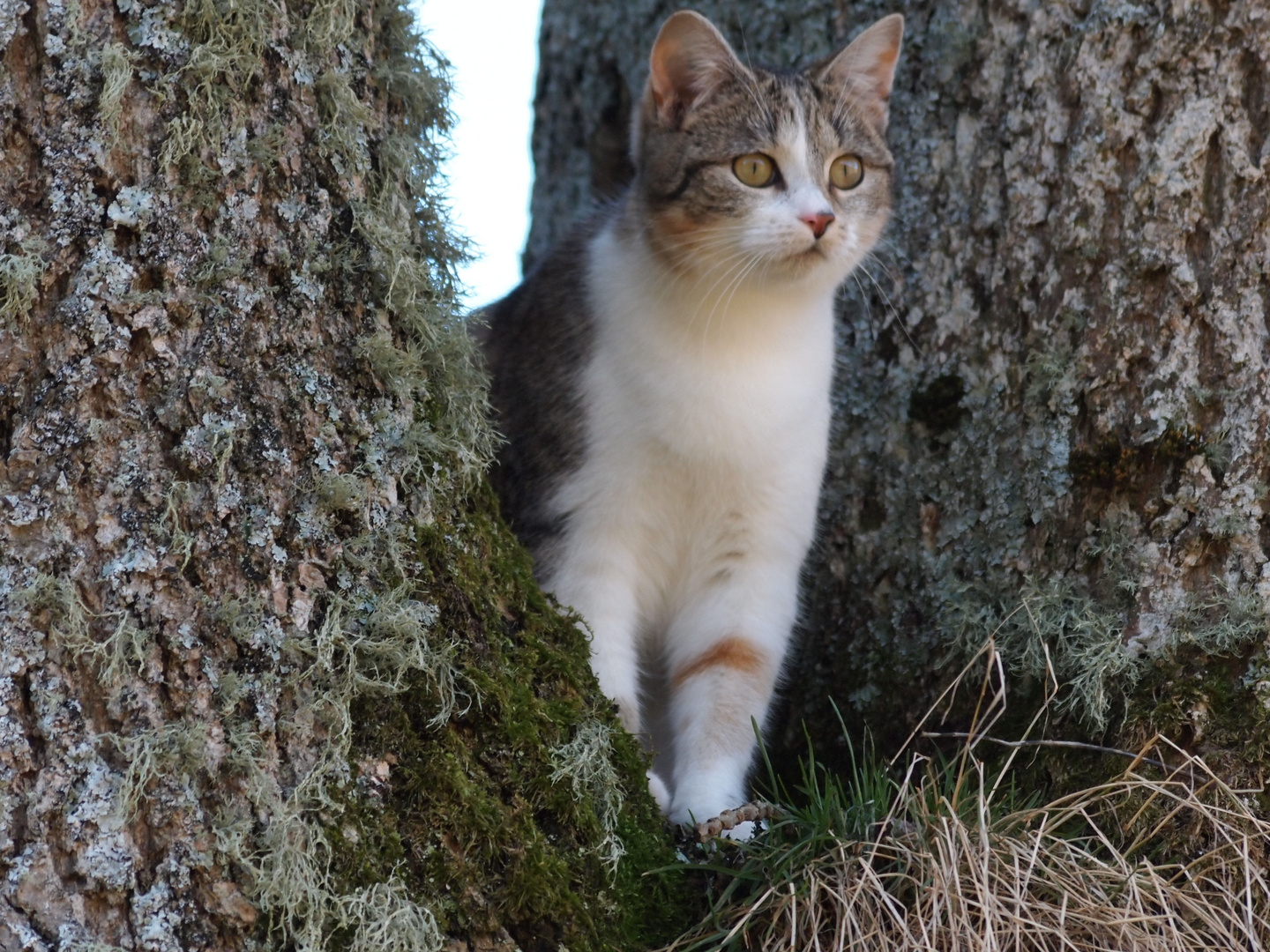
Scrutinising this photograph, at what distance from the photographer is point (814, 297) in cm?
285

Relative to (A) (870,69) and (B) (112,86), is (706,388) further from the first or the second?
(B) (112,86)

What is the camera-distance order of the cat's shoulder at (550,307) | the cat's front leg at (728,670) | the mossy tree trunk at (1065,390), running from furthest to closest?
the cat's shoulder at (550,307), the cat's front leg at (728,670), the mossy tree trunk at (1065,390)

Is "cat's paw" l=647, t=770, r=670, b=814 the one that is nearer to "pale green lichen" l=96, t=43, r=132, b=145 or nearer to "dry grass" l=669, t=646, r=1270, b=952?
"dry grass" l=669, t=646, r=1270, b=952

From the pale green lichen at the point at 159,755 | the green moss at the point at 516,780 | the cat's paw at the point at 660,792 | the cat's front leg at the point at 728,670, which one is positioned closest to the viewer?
the pale green lichen at the point at 159,755

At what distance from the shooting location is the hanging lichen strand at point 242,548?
152cm

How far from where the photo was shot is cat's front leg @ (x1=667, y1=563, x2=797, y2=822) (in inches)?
106

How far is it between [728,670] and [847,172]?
48.0 inches

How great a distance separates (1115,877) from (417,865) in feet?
3.75

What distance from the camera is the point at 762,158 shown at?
279 centimetres

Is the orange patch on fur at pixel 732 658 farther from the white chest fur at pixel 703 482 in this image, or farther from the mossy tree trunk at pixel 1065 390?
the mossy tree trunk at pixel 1065 390

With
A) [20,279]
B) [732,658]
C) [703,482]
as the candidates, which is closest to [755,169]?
[703,482]

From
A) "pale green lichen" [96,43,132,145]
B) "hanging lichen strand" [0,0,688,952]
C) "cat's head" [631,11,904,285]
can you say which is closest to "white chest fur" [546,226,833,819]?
"cat's head" [631,11,904,285]

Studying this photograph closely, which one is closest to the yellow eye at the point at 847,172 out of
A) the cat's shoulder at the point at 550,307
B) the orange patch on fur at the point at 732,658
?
the cat's shoulder at the point at 550,307

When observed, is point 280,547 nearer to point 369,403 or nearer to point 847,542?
point 369,403
